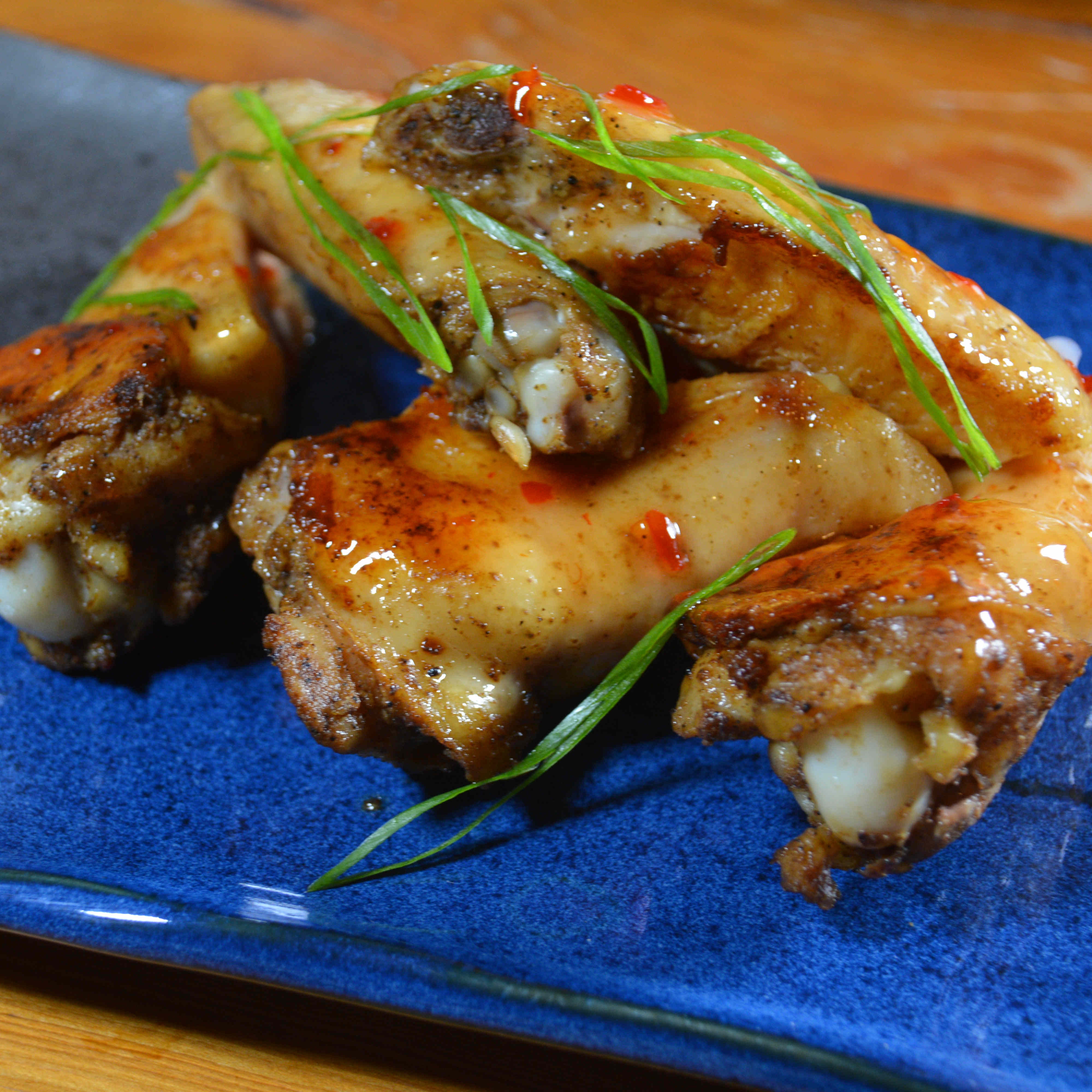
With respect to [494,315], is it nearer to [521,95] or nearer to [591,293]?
[591,293]

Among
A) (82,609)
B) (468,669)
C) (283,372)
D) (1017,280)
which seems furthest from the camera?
(1017,280)

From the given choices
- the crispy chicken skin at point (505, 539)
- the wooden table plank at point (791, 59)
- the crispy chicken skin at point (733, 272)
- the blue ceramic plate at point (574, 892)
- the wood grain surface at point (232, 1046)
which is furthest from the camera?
the wooden table plank at point (791, 59)

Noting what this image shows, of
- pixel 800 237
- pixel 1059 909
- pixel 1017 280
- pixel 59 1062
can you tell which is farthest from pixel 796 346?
pixel 59 1062

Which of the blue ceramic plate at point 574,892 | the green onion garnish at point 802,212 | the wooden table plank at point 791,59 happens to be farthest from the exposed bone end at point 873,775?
the wooden table plank at point 791,59

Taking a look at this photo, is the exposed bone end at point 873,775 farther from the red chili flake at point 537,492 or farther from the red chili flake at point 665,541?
the red chili flake at point 537,492

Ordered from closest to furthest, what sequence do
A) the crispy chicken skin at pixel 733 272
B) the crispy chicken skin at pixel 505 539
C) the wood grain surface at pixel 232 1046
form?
the wood grain surface at pixel 232 1046, the crispy chicken skin at pixel 505 539, the crispy chicken skin at pixel 733 272

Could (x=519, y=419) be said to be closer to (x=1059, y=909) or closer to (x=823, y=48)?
(x=1059, y=909)
